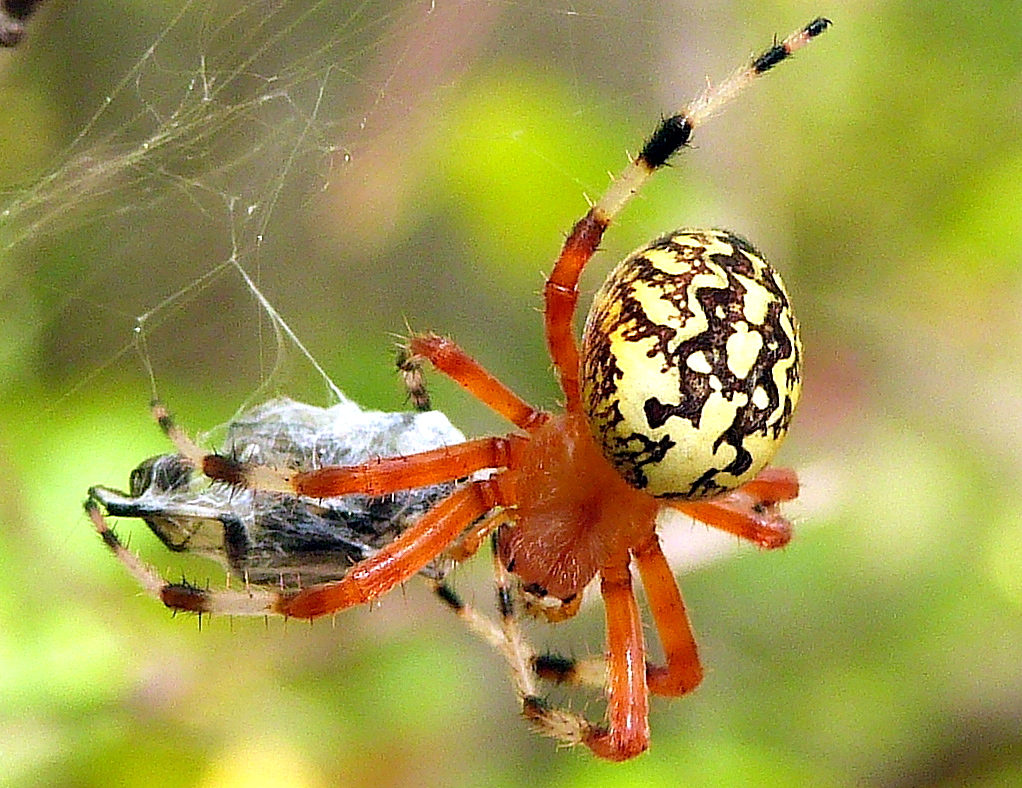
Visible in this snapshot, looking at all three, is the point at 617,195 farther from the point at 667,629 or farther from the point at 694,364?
the point at 667,629

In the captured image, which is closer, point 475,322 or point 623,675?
point 623,675

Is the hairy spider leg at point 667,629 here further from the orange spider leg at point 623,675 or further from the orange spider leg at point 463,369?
the orange spider leg at point 463,369

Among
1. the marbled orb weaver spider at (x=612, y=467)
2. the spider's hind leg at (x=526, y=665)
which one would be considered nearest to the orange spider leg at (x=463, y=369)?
the marbled orb weaver spider at (x=612, y=467)

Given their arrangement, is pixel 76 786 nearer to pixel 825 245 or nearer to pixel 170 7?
pixel 170 7

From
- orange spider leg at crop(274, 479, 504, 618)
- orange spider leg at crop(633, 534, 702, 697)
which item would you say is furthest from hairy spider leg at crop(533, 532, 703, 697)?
orange spider leg at crop(274, 479, 504, 618)

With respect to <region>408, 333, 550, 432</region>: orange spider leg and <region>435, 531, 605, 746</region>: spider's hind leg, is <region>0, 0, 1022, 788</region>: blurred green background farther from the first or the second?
<region>408, 333, 550, 432</region>: orange spider leg

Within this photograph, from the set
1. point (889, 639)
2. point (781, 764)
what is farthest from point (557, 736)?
point (889, 639)

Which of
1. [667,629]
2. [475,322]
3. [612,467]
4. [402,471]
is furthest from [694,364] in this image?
[475,322]
